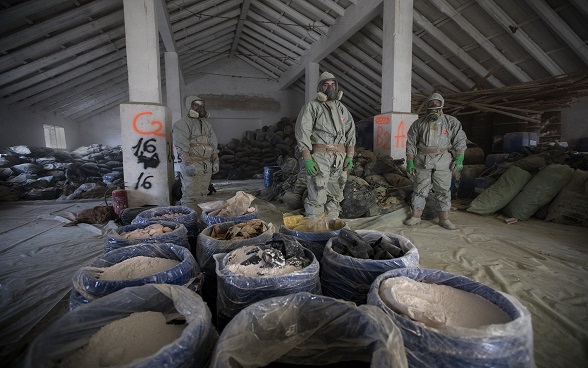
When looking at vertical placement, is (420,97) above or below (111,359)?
above

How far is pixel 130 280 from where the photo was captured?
46.6 inches

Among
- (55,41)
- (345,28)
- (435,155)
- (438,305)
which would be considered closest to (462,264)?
(435,155)

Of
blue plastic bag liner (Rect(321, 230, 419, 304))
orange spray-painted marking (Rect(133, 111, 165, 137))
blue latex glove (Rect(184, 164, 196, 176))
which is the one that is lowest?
blue plastic bag liner (Rect(321, 230, 419, 304))

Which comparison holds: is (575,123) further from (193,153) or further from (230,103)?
(230,103)

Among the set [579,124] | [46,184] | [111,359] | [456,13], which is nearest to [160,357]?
[111,359]

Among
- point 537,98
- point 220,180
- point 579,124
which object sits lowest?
point 220,180

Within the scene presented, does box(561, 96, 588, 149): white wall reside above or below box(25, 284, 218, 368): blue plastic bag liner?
above

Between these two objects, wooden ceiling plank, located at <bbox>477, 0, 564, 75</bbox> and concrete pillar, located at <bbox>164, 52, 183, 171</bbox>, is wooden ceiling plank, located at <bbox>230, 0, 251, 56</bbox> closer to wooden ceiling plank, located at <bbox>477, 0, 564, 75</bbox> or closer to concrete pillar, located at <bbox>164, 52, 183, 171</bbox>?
concrete pillar, located at <bbox>164, 52, 183, 171</bbox>

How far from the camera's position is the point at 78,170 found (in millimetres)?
7273

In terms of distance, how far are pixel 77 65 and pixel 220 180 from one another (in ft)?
16.3

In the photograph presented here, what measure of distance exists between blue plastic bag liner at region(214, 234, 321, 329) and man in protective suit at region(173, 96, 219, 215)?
3281mm

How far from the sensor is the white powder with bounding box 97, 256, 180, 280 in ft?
4.32

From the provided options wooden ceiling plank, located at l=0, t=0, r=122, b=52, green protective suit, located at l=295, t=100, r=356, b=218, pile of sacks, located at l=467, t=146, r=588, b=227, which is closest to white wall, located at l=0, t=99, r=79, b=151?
wooden ceiling plank, located at l=0, t=0, r=122, b=52

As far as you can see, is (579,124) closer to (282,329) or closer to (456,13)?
(456,13)
